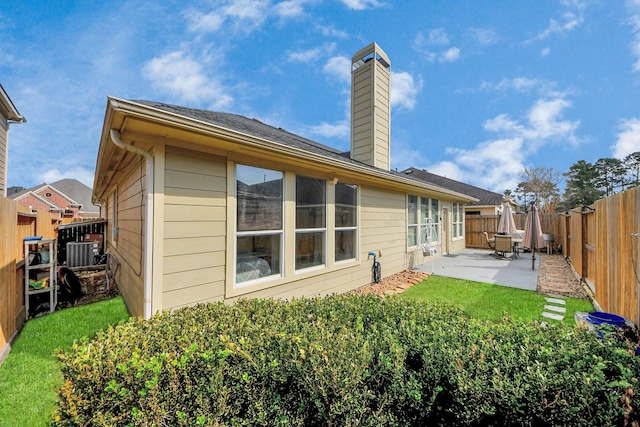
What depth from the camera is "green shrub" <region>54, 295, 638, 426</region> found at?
1.49 m

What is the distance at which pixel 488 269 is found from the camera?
8.77 meters

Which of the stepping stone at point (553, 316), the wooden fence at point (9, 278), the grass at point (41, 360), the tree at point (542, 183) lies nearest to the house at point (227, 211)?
the grass at point (41, 360)

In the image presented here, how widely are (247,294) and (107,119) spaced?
2.82 meters

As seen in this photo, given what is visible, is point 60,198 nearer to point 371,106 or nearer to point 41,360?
point 41,360

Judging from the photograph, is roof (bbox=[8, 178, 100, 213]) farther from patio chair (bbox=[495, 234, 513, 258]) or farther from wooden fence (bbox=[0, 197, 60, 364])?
patio chair (bbox=[495, 234, 513, 258])

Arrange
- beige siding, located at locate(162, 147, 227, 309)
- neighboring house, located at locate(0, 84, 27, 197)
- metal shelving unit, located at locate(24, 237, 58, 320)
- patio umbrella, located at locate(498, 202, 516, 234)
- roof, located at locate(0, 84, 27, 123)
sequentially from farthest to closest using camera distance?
1. patio umbrella, located at locate(498, 202, 516, 234)
2. neighboring house, located at locate(0, 84, 27, 197)
3. roof, located at locate(0, 84, 27, 123)
4. metal shelving unit, located at locate(24, 237, 58, 320)
5. beige siding, located at locate(162, 147, 227, 309)

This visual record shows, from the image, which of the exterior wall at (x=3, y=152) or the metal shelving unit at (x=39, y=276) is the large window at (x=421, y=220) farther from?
the exterior wall at (x=3, y=152)

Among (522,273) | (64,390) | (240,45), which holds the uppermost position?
(240,45)

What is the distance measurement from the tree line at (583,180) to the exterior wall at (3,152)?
3146 centimetres

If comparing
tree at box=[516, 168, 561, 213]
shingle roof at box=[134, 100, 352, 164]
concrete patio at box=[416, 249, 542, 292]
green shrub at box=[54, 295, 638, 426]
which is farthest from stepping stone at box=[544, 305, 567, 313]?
tree at box=[516, 168, 561, 213]

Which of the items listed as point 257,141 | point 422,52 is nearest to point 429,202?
point 422,52

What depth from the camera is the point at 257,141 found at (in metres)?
3.74

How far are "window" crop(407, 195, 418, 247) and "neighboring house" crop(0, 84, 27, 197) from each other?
12615 millimetres

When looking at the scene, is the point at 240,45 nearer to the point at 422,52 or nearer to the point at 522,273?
the point at 422,52
